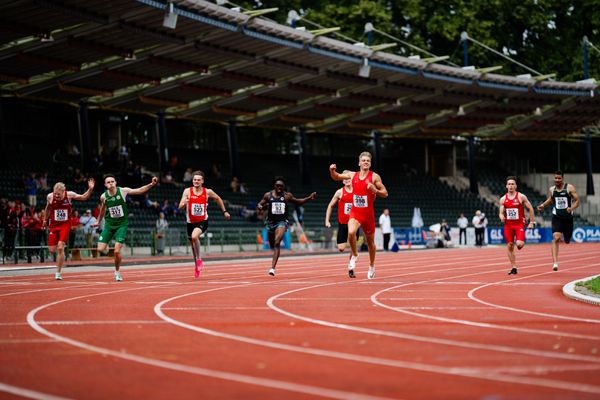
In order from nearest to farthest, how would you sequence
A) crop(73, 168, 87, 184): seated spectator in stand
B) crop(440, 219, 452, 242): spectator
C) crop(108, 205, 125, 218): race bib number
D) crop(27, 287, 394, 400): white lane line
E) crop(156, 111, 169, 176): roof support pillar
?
crop(27, 287, 394, 400): white lane line, crop(108, 205, 125, 218): race bib number, crop(73, 168, 87, 184): seated spectator in stand, crop(156, 111, 169, 176): roof support pillar, crop(440, 219, 452, 242): spectator

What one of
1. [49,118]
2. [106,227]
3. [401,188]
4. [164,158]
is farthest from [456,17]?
[106,227]

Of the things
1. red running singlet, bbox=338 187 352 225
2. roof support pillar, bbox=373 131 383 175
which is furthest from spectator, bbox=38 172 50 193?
roof support pillar, bbox=373 131 383 175

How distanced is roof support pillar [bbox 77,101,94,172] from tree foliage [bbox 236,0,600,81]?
18.5 meters

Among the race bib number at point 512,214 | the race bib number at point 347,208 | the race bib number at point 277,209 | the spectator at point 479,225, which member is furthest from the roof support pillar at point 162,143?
the race bib number at point 512,214

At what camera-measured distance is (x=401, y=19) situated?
65125 mm

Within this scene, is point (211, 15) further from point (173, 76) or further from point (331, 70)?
point (331, 70)

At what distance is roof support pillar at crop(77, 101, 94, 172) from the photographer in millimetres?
41719

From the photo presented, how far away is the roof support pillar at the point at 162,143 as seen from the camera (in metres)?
47.1

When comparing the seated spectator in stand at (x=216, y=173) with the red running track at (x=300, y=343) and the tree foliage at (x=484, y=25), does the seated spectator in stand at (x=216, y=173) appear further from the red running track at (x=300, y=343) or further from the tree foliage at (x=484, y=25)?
the red running track at (x=300, y=343)

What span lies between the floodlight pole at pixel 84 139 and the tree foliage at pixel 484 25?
60.4ft

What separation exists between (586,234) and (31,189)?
32793mm

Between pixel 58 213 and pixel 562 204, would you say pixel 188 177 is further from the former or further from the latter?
pixel 562 204

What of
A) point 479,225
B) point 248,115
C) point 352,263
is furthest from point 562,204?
point 248,115

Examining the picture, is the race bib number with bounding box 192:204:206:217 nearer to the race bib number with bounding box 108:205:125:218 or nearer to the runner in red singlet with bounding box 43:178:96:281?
the race bib number with bounding box 108:205:125:218
